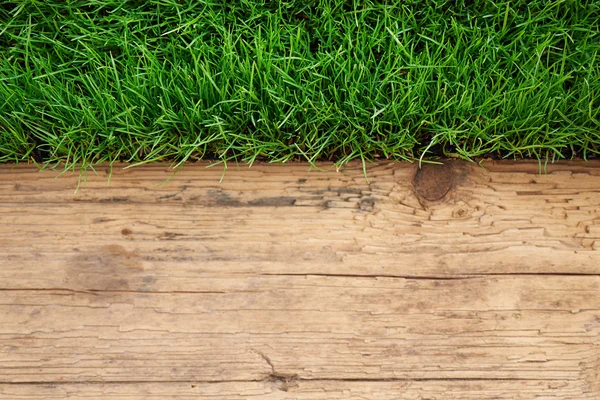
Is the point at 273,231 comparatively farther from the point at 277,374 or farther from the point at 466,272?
the point at 466,272

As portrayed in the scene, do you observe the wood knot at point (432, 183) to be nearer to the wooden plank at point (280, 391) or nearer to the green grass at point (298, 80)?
the green grass at point (298, 80)

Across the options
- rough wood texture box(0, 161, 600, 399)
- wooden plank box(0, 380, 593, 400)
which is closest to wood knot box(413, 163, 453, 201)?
rough wood texture box(0, 161, 600, 399)

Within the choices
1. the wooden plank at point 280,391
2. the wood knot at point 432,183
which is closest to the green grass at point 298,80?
the wood knot at point 432,183

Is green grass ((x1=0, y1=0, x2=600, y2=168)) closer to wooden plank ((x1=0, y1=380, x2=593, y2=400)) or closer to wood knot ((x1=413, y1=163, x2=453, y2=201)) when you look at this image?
wood knot ((x1=413, y1=163, x2=453, y2=201))

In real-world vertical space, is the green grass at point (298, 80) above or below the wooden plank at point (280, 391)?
above

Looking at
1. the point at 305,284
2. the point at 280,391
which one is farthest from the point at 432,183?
the point at 280,391

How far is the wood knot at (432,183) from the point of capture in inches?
61.6

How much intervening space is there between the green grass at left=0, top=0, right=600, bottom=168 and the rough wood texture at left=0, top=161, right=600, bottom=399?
9 cm

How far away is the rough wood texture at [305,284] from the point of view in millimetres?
1506

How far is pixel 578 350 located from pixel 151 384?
3.95ft

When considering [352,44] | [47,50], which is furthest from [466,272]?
[47,50]

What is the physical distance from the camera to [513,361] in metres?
1.51

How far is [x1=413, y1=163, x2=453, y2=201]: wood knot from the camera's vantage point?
156 centimetres

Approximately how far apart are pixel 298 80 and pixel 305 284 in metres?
0.58
